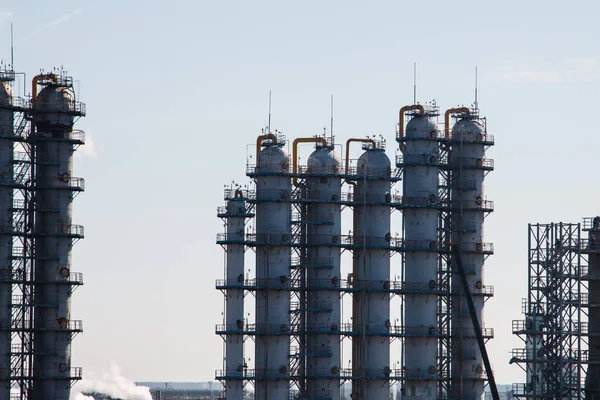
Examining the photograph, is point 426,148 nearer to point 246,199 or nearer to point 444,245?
point 444,245

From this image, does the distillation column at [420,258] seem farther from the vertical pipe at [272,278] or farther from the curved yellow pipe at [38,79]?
the curved yellow pipe at [38,79]

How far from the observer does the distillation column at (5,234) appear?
10381 cm

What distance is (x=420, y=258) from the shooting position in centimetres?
11544

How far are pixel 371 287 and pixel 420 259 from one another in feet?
14.7

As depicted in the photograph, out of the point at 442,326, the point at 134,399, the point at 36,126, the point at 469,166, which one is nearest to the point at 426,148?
the point at 469,166

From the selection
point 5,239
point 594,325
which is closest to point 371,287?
point 594,325

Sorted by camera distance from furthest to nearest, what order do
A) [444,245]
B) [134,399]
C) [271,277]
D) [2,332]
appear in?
[134,399] < [444,245] < [271,277] < [2,332]

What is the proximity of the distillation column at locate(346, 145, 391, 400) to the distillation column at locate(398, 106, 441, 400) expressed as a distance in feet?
5.63

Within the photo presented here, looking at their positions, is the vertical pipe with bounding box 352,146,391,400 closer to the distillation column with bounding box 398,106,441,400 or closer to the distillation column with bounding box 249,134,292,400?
the distillation column with bounding box 398,106,441,400

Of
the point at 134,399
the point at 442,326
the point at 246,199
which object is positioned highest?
the point at 246,199

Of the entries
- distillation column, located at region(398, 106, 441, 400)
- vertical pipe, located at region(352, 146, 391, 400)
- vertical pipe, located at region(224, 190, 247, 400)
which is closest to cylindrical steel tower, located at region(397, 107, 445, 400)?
distillation column, located at region(398, 106, 441, 400)

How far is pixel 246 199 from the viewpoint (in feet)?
366

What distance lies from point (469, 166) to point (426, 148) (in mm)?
4190

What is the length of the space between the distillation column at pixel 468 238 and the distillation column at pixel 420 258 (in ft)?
8.41
